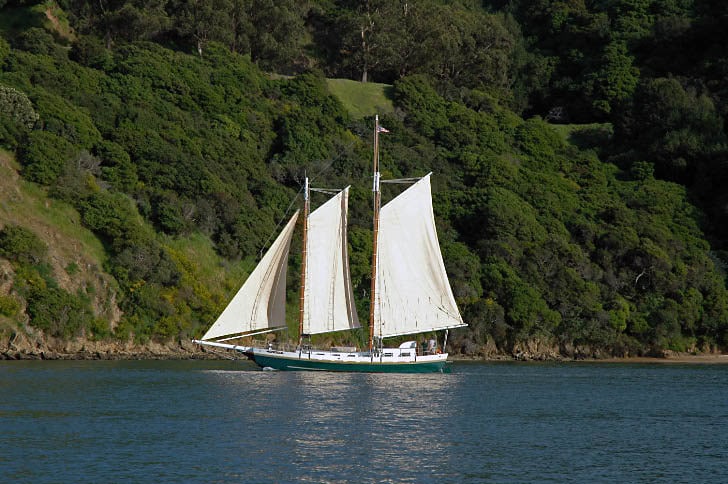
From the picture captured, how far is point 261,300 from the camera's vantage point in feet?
220

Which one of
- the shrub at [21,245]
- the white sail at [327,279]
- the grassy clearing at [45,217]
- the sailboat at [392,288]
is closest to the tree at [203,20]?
the grassy clearing at [45,217]

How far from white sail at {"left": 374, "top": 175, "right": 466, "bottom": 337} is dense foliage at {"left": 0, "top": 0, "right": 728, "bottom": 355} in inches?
731

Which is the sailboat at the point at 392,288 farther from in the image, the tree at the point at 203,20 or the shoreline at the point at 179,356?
the tree at the point at 203,20

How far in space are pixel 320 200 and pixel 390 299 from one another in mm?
33978

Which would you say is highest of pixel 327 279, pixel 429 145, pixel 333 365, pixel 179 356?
pixel 429 145

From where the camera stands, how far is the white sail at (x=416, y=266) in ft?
235

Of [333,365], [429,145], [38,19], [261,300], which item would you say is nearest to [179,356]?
[333,365]

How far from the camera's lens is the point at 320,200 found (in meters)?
106

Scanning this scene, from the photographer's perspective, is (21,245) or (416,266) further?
(21,245)

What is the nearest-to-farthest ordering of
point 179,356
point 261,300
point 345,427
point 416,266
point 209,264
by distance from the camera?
1. point 345,427
2. point 261,300
3. point 416,266
4. point 179,356
5. point 209,264

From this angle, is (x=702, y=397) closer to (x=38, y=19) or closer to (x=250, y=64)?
(x=250, y=64)

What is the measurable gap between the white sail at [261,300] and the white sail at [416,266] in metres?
7.92

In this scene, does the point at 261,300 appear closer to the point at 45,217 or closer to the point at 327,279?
the point at 327,279

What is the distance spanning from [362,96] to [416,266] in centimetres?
6840
